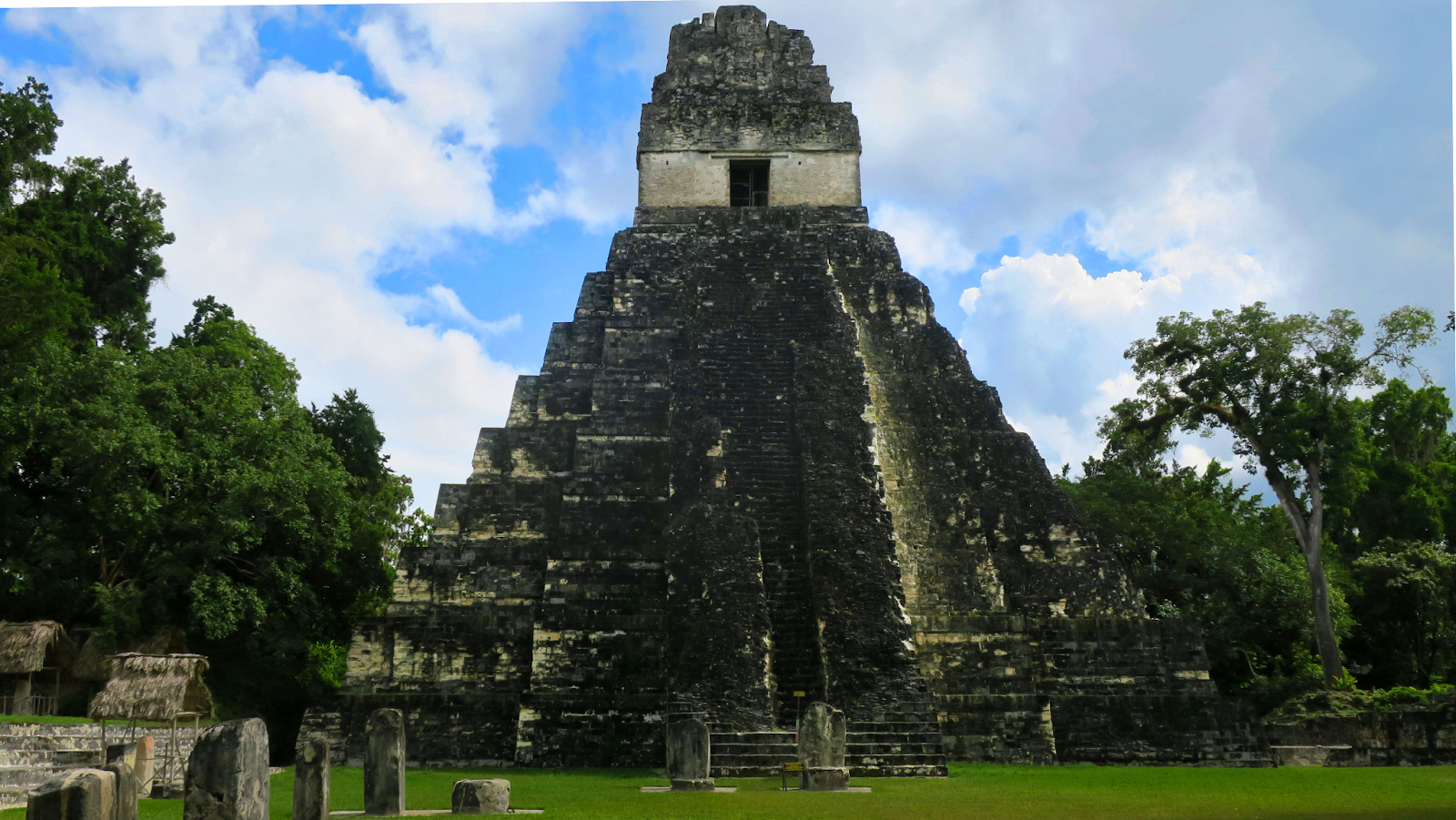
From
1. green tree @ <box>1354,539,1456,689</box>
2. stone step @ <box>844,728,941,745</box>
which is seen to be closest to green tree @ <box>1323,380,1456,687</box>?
green tree @ <box>1354,539,1456,689</box>

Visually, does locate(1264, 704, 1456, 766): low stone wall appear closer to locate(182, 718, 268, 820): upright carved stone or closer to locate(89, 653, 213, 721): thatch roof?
locate(182, 718, 268, 820): upright carved stone

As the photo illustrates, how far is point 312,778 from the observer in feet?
21.5

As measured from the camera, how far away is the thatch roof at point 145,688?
10.3 metres

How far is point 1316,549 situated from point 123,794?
59.8ft

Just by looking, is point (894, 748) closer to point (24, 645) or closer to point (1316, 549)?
point (24, 645)

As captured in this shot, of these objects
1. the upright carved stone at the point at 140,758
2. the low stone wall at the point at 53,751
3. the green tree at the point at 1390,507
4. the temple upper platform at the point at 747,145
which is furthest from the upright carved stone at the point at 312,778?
the green tree at the point at 1390,507

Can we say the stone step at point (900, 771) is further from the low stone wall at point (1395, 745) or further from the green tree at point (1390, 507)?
the green tree at point (1390, 507)

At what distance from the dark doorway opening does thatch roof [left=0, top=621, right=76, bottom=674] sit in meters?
12.1

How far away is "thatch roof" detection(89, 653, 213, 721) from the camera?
33.8ft

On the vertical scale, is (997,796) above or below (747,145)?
below

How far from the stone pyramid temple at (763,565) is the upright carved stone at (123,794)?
5476 millimetres

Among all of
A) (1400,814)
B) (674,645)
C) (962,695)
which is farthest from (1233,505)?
(1400,814)

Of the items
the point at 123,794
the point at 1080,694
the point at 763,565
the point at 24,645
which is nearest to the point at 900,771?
the point at 763,565

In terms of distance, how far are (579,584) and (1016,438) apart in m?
6.74
